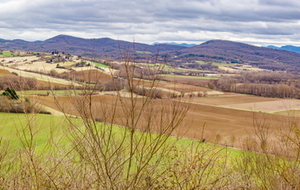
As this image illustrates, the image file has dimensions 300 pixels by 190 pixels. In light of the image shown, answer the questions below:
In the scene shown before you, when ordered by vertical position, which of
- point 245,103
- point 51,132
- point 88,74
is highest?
point 88,74

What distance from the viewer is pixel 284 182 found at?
26.8 ft

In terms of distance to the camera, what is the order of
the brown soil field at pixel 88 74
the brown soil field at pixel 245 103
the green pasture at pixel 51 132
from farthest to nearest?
the brown soil field at pixel 245 103 → the green pasture at pixel 51 132 → the brown soil field at pixel 88 74

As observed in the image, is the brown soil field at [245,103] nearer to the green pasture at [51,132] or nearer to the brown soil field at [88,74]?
the green pasture at [51,132]

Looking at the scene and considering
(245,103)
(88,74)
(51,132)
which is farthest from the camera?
(245,103)

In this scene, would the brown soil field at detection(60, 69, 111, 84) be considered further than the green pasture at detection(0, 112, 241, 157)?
No

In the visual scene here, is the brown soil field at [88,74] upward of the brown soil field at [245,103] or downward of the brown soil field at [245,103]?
upward

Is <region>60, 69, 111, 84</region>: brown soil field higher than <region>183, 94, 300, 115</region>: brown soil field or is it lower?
higher

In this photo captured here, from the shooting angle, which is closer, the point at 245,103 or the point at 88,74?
the point at 88,74

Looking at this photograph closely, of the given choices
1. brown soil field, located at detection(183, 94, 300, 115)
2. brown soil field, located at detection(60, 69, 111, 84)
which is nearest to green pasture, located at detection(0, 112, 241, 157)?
brown soil field, located at detection(60, 69, 111, 84)

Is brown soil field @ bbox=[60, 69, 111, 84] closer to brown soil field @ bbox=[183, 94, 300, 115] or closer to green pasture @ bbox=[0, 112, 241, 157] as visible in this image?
green pasture @ bbox=[0, 112, 241, 157]

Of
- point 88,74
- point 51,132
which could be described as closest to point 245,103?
point 51,132

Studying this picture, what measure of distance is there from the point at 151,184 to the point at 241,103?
175ft

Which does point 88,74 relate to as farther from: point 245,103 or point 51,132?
point 245,103

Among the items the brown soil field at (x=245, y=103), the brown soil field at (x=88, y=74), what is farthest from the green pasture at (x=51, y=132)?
the brown soil field at (x=245, y=103)
